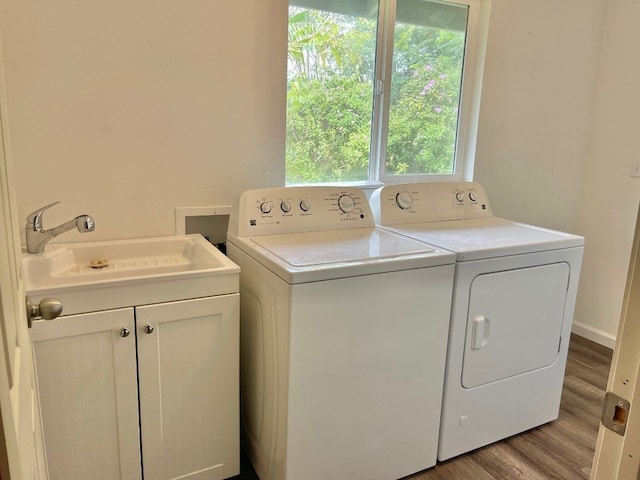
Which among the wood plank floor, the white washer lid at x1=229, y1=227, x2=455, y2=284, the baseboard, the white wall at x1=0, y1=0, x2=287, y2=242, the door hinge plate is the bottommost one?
the wood plank floor

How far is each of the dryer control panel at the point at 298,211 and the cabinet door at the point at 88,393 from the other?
596 millimetres

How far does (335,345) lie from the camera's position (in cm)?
158

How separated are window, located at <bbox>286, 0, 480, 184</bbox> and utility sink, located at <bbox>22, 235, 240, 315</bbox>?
69 centimetres

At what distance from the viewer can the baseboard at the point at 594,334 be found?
3.00 m

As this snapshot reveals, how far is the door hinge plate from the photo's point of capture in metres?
0.67

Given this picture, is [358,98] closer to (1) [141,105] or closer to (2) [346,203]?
(2) [346,203]

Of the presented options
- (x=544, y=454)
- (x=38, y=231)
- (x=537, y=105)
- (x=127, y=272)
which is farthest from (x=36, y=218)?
(x=537, y=105)

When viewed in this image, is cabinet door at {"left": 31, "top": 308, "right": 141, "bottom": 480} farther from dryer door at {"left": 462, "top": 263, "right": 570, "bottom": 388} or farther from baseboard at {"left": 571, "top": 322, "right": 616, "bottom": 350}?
baseboard at {"left": 571, "top": 322, "right": 616, "bottom": 350}

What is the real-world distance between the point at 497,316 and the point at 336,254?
74cm

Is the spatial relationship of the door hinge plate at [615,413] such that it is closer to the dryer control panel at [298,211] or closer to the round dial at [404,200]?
the dryer control panel at [298,211]

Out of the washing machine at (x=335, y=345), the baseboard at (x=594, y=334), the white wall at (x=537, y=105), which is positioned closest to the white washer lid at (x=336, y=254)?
the washing machine at (x=335, y=345)

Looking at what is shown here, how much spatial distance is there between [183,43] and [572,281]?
75.9 inches

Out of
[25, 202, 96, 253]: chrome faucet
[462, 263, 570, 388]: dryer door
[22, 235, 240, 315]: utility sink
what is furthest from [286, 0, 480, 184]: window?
[25, 202, 96, 253]: chrome faucet

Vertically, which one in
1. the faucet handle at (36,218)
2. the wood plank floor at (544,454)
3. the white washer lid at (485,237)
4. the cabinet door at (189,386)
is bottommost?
the wood plank floor at (544,454)
